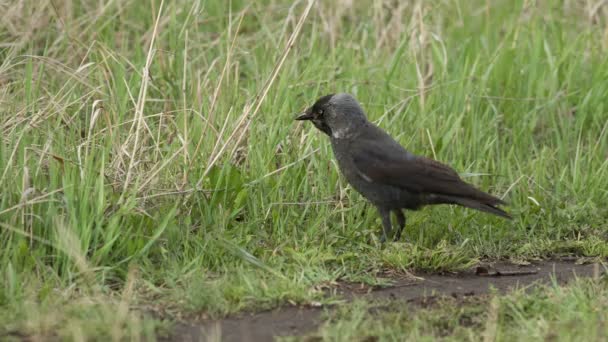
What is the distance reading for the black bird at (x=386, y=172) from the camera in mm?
5082

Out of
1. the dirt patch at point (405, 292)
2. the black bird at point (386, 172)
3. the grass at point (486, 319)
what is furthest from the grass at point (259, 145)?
the grass at point (486, 319)

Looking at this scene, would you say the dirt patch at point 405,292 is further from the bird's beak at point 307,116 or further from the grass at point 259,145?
the bird's beak at point 307,116

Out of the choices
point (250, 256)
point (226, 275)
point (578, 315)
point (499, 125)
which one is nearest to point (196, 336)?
point (226, 275)

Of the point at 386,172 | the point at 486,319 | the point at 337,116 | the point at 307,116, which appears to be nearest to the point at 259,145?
the point at 307,116

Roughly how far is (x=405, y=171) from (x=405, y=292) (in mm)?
1009

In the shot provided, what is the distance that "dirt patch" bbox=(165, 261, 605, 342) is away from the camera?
12.4ft

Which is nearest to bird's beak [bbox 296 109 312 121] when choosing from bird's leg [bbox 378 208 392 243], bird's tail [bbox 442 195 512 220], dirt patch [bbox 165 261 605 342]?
bird's leg [bbox 378 208 392 243]

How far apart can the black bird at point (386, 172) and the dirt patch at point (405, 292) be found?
0.37 metres

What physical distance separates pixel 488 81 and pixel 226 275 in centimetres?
327

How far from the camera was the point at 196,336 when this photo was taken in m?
3.73

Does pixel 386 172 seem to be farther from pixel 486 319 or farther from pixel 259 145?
pixel 486 319

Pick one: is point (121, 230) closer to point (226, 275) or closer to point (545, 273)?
point (226, 275)

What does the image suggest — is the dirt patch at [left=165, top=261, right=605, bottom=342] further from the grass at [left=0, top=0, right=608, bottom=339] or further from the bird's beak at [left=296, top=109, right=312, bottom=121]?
the bird's beak at [left=296, top=109, right=312, bottom=121]

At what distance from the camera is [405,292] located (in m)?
4.43
